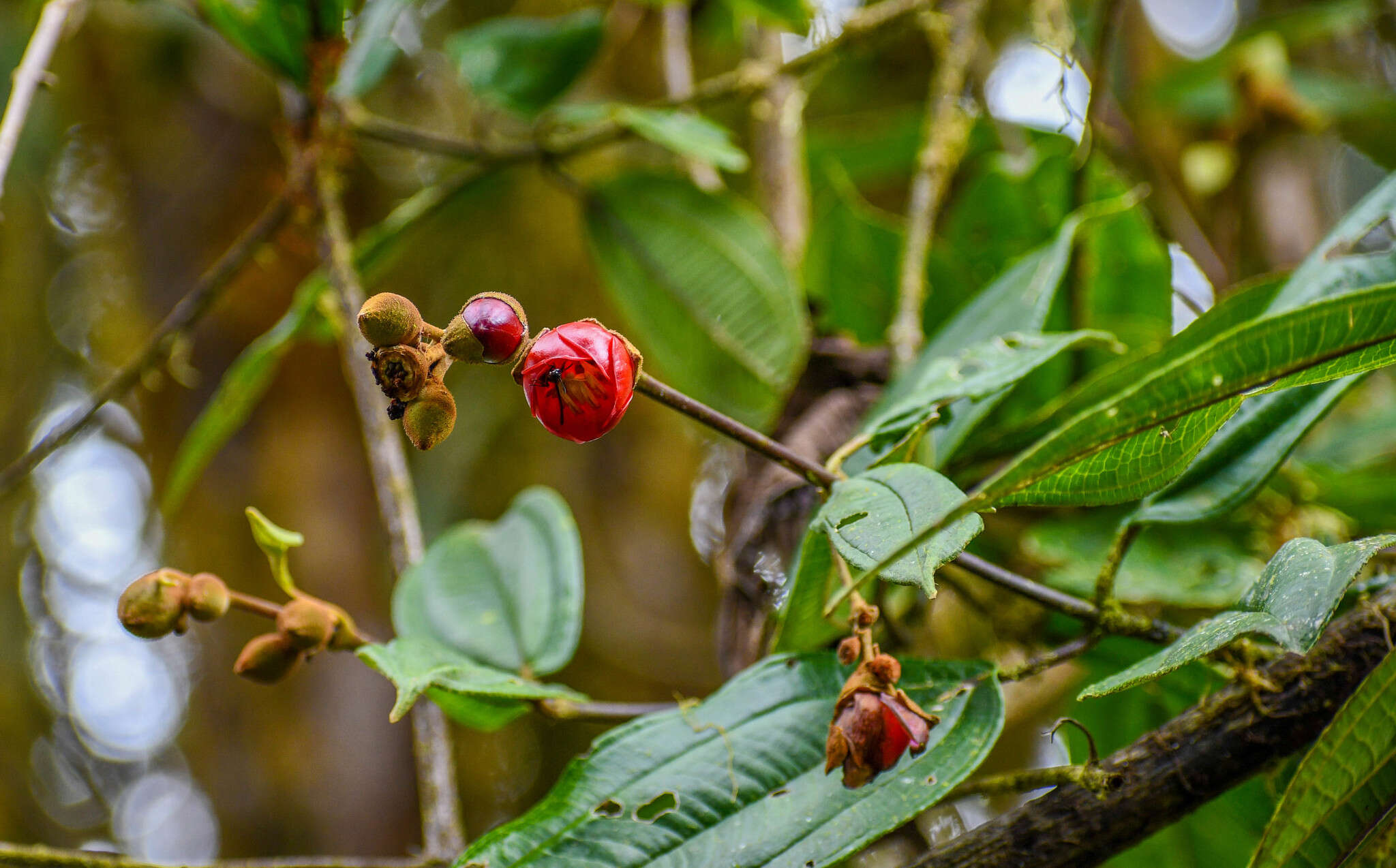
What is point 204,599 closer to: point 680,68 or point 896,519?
point 896,519

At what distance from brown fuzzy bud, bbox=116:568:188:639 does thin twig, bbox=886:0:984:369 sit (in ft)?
1.95

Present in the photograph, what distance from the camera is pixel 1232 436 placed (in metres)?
0.58

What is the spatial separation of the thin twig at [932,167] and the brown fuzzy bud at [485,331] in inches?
20.4

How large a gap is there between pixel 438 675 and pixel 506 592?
0.25 meters

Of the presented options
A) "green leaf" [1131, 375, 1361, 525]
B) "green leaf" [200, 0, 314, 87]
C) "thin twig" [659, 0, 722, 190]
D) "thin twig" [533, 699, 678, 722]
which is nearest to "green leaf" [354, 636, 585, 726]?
"thin twig" [533, 699, 678, 722]

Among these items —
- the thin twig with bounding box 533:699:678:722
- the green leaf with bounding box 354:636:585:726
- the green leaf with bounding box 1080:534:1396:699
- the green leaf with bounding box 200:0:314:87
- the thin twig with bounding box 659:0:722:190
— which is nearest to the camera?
the green leaf with bounding box 1080:534:1396:699

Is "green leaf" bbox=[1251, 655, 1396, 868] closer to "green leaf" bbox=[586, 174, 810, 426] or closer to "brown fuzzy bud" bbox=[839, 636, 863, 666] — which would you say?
"brown fuzzy bud" bbox=[839, 636, 863, 666]

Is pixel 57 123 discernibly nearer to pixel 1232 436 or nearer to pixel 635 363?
pixel 635 363

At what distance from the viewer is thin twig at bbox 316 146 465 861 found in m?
0.64

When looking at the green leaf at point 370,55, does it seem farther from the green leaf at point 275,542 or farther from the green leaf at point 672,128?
the green leaf at point 275,542

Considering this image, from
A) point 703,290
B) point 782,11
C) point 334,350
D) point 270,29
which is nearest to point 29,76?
point 270,29

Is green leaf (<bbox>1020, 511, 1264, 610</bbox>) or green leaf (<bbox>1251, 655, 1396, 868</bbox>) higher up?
green leaf (<bbox>1020, 511, 1264, 610</bbox>)

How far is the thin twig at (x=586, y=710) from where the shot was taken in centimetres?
60

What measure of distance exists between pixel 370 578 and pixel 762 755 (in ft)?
4.81
